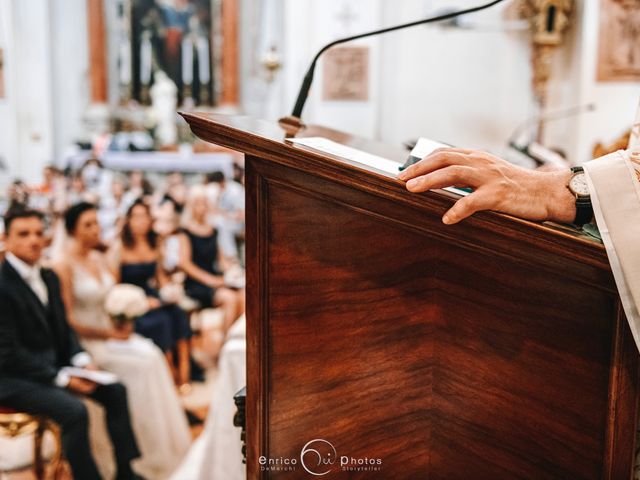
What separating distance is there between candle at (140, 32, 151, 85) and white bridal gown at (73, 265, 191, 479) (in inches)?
360

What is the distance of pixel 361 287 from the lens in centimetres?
112

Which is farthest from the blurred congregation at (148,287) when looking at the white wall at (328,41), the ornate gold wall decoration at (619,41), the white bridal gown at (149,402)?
the ornate gold wall decoration at (619,41)

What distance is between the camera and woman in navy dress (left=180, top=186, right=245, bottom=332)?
17.6 ft

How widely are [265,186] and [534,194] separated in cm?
41

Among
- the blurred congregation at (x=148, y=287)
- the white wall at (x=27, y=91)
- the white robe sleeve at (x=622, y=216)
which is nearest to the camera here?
the white robe sleeve at (x=622, y=216)

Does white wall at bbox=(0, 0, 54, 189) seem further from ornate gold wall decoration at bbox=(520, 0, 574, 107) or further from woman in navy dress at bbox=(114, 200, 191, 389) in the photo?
ornate gold wall decoration at bbox=(520, 0, 574, 107)

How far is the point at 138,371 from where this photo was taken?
3729 mm

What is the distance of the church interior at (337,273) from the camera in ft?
3.35

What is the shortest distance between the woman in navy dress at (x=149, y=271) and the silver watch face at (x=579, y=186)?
3.97 meters

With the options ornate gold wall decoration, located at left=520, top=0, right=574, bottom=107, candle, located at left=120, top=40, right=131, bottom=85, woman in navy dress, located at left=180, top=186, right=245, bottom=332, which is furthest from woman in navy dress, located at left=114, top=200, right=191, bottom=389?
candle, located at left=120, top=40, right=131, bottom=85

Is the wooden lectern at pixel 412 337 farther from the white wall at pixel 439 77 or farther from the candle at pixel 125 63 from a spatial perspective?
the candle at pixel 125 63

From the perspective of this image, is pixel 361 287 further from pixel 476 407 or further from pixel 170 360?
pixel 170 360

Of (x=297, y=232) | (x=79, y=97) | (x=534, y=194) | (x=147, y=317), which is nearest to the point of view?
(x=534, y=194)

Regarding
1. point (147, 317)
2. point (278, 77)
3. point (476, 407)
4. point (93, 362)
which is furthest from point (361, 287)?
point (278, 77)
